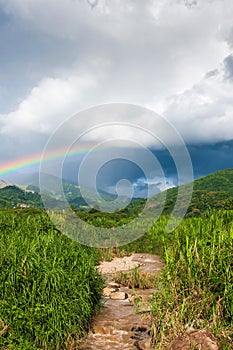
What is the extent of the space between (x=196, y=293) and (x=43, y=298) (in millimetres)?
2391

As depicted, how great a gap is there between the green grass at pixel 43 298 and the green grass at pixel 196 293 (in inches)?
48.9

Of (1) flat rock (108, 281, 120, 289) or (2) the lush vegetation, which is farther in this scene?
(1) flat rock (108, 281, 120, 289)

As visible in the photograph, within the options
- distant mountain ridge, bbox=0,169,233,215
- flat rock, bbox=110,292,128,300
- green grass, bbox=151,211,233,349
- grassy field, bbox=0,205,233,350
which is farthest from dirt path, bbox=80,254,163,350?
distant mountain ridge, bbox=0,169,233,215

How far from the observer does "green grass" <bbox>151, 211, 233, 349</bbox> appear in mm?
5378

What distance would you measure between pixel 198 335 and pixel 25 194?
12401 cm

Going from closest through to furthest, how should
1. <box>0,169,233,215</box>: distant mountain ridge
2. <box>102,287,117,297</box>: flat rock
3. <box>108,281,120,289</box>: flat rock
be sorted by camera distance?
<box>102,287,117,297</box>: flat rock, <box>108,281,120,289</box>: flat rock, <box>0,169,233,215</box>: distant mountain ridge

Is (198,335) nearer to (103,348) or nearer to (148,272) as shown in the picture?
(103,348)

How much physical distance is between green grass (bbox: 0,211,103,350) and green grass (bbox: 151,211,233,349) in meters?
1.24

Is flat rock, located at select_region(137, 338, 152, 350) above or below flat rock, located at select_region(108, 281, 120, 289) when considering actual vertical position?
below

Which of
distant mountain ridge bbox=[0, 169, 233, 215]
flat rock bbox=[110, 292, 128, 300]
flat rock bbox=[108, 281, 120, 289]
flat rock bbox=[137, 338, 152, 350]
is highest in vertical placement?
distant mountain ridge bbox=[0, 169, 233, 215]

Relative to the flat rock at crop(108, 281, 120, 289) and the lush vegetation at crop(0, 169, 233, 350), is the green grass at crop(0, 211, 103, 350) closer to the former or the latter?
the lush vegetation at crop(0, 169, 233, 350)

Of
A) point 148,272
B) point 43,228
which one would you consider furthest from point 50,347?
point 43,228

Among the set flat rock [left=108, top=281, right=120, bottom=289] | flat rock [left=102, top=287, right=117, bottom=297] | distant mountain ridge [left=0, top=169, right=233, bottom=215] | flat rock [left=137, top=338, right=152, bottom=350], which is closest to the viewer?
flat rock [left=137, top=338, right=152, bottom=350]

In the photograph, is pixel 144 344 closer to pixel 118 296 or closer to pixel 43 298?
pixel 43 298
